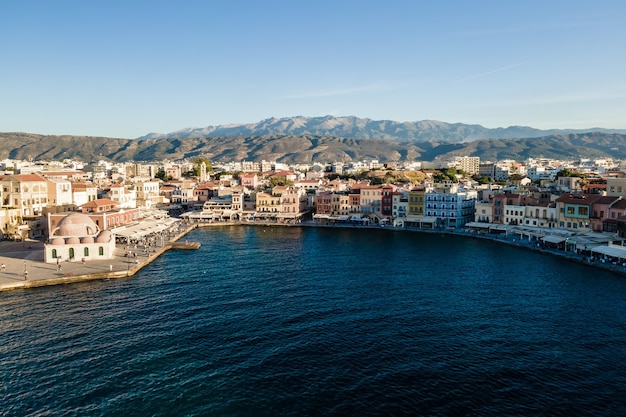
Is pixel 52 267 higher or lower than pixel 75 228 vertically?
lower

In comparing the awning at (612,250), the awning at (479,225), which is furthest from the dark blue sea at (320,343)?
the awning at (479,225)

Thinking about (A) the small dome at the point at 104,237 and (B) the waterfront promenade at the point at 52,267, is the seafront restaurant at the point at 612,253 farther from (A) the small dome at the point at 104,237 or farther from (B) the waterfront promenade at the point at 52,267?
(A) the small dome at the point at 104,237

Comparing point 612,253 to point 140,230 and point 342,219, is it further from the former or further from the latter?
point 140,230

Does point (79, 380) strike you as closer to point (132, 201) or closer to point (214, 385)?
point (214, 385)

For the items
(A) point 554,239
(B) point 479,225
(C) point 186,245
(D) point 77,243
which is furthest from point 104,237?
(B) point 479,225

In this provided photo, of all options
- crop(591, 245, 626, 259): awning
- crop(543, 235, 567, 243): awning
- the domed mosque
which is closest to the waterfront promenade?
the domed mosque

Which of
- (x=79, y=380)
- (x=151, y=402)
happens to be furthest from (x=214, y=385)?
(x=79, y=380)
